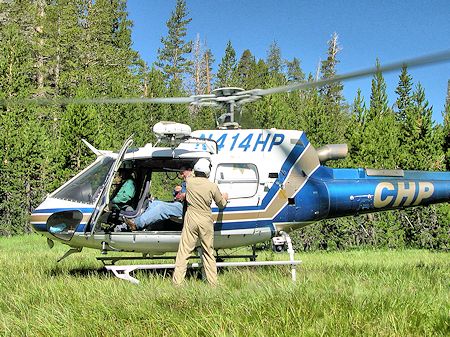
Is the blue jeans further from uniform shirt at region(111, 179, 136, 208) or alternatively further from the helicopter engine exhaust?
the helicopter engine exhaust

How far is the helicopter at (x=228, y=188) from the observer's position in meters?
7.20

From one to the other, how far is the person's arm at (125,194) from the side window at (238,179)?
4.61 ft

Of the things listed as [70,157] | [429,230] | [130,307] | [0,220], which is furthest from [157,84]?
[130,307]

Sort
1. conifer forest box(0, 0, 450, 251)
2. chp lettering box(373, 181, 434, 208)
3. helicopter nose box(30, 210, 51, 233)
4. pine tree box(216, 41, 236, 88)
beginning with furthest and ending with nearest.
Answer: pine tree box(216, 41, 236, 88)
conifer forest box(0, 0, 450, 251)
chp lettering box(373, 181, 434, 208)
helicopter nose box(30, 210, 51, 233)

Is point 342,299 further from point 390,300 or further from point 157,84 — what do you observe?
point 157,84

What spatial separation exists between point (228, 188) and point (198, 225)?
982 millimetres

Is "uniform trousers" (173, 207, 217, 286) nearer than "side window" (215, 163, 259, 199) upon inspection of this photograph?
Yes

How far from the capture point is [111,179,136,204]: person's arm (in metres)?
7.60

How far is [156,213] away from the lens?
288 inches

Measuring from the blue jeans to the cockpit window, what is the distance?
764 millimetres

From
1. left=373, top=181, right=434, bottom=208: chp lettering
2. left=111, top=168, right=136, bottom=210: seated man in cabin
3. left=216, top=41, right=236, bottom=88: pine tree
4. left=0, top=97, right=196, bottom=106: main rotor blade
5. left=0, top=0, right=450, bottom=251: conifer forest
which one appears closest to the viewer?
left=0, top=97, right=196, bottom=106: main rotor blade

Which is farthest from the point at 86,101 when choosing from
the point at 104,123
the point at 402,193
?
the point at 104,123

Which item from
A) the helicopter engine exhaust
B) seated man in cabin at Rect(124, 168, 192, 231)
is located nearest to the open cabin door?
seated man in cabin at Rect(124, 168, 192, 231)

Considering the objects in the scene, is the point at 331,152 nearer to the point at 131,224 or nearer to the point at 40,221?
the point at 131,224
